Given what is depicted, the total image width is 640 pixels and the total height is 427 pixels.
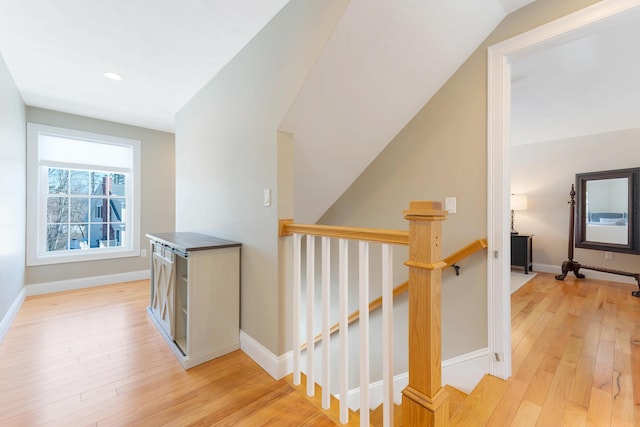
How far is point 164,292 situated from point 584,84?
4307 mm

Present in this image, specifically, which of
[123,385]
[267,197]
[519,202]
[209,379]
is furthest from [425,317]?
[519,202]

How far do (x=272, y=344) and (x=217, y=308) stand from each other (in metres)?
0.53

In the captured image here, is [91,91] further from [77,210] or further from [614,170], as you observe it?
[614,170]

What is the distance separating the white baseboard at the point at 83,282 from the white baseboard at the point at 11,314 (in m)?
0.13

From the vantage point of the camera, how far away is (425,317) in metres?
0.99

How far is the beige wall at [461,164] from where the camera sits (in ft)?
5.63

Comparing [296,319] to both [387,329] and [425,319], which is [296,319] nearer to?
[387,329]

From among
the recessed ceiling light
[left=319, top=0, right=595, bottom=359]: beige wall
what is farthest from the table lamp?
the recessed ceiling light

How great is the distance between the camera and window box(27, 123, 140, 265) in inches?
132

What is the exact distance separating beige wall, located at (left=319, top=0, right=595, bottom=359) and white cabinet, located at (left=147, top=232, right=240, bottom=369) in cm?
151

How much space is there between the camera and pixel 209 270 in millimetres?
1978

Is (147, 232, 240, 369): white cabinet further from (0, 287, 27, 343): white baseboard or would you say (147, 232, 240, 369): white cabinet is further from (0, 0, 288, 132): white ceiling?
(0, 0, 288, 132): white ceiling

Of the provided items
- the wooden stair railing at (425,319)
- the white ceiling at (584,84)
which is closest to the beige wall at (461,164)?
the white ceiling at (584,84)

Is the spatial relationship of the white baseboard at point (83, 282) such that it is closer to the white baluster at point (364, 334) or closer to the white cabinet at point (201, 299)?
the white cabinet at point (201, 299)
